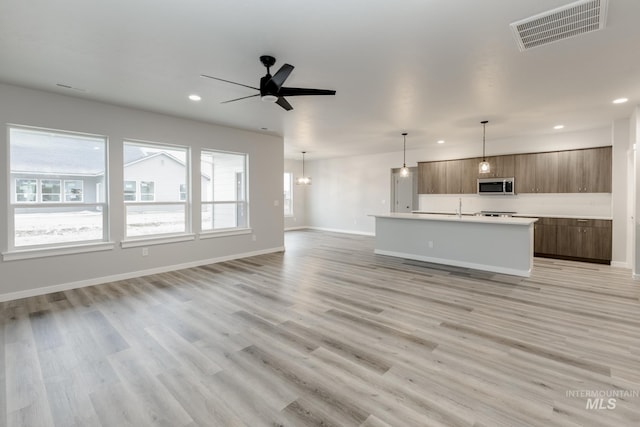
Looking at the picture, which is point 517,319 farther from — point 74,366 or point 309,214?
point 309,214

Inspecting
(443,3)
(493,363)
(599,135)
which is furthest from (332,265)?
(599,135)

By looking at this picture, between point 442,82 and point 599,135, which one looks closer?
point 442,82

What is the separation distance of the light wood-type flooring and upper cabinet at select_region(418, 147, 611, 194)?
100 inches

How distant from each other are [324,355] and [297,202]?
9.25m

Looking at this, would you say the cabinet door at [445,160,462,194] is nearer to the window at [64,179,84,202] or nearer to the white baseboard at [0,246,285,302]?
the white baseboard at [0,246,285,302]

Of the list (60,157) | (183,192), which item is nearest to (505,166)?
(183,192)

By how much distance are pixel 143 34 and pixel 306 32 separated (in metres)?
1.44

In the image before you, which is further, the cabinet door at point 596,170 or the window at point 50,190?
the cabinet door at point 596,170

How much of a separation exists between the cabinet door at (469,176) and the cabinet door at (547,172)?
123 cm

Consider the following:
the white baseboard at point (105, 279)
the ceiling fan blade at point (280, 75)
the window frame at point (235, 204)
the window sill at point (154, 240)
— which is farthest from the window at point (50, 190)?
the ceiling fan blade at point (280, 75)

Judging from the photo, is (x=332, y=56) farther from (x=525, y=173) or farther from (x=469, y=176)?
(x=525, y=173)

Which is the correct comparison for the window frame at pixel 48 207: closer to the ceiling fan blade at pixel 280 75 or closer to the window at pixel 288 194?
the ceiling fan blade at pixel 280 75

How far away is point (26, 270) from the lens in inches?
154

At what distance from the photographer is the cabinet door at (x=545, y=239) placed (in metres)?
6.20
